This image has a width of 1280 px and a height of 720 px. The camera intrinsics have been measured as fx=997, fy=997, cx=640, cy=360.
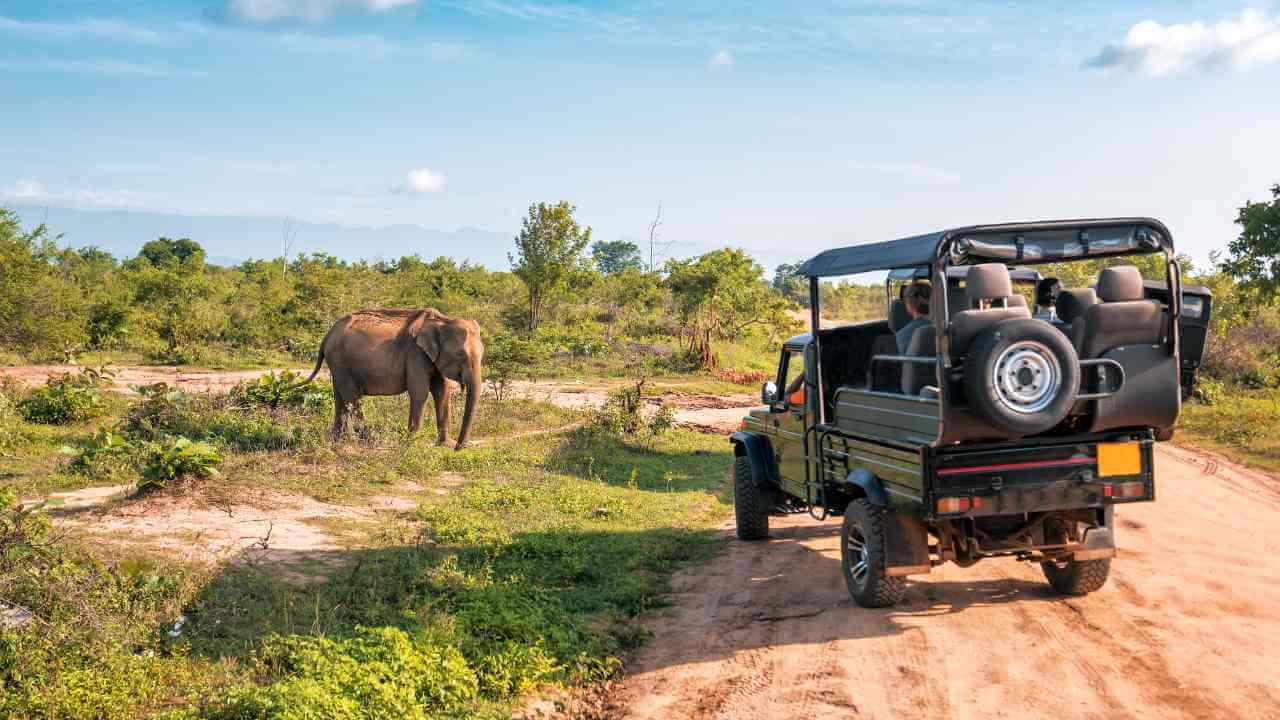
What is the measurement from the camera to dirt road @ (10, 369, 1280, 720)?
19.2 ft

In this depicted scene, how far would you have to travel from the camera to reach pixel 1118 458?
22.6 feet

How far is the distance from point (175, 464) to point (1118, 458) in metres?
8.59

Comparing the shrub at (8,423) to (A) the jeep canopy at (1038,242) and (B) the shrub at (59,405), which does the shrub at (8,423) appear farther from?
(A) the jeep canopy at (1038,242)

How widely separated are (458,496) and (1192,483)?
373 inches

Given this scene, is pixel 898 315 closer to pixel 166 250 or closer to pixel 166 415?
pixel 166 415

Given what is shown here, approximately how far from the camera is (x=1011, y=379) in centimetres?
630

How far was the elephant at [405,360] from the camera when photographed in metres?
15.1

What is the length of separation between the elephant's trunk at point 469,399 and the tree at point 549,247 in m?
16.8

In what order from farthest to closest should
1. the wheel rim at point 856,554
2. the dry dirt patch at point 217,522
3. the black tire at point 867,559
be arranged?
the dry dirt patch at point 217,522, the wheel rim at point 856,554, the black tire at point 867,559

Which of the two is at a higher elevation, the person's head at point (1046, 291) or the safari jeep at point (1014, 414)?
the person's head at point (1046, 291)

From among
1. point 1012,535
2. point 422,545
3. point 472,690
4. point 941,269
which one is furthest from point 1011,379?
point 422,545

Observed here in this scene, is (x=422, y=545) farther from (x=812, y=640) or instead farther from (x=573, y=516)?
(x=812, y=640)

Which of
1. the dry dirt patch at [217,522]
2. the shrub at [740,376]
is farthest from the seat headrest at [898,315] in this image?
the shrub at [740,376]

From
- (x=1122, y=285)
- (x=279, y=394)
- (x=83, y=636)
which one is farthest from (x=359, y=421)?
(x=1122, y=285)
